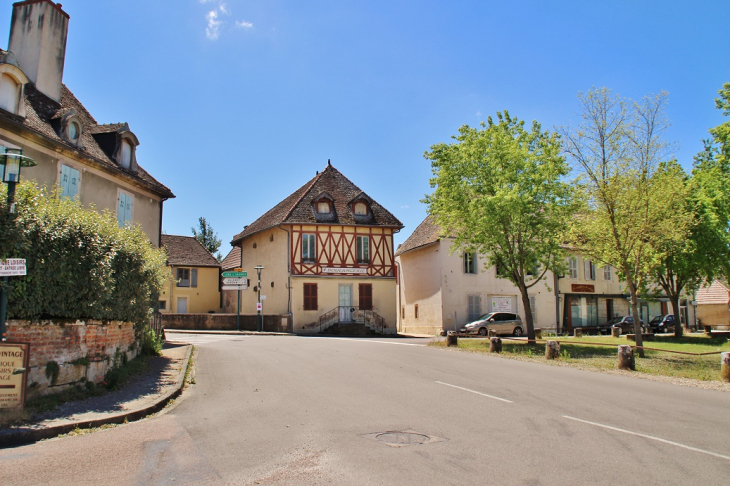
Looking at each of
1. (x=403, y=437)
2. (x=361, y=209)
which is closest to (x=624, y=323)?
(x=361, y=209)

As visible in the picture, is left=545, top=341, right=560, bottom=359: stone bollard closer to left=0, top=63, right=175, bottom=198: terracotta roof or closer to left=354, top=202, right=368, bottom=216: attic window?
left=0, top=63, right=175, bottom=198: terracotta roof

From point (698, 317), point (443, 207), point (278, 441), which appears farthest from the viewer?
point (698, 317)

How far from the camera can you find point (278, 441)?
21.9 ft

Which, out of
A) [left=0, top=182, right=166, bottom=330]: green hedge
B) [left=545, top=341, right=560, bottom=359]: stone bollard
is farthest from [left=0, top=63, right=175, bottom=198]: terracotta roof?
[left=545, top=341, right=560, bottom=359]: stone bollard

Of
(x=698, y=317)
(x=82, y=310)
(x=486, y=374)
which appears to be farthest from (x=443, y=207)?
(x=698, y=317)

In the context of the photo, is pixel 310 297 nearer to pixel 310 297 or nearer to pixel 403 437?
pixel 310 297

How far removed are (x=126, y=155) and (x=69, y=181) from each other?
3.90 meters

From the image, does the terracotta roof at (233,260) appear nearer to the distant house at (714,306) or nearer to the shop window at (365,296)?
the shop window at (365,296)

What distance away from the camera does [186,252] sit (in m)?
47.9

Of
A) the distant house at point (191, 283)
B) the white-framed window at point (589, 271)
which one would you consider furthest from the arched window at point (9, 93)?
the white-framed window at point (589, 271)

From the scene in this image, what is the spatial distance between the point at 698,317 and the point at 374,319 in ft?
110

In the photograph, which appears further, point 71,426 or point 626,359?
point 626,359

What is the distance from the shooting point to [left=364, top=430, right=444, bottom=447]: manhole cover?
658cm

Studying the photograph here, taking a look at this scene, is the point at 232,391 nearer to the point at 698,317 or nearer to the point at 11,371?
the point at 11,371
